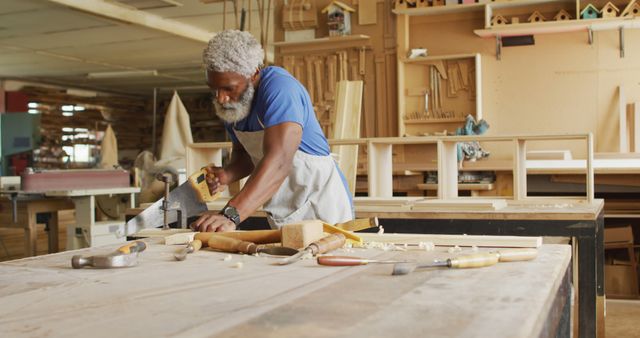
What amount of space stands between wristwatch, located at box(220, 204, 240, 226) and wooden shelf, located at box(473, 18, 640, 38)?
16.9 ft

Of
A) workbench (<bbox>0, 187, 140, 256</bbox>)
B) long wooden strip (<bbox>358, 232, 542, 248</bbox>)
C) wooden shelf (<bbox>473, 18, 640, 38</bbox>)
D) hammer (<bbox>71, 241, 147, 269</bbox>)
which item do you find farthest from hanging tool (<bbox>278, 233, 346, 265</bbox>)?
wooden shelf (<bbox>473, 18, 640, 38</bbox>)

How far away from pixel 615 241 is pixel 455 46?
2.70 m

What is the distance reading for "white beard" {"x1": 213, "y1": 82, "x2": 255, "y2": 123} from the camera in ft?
9.86

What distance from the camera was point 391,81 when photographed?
7730 millimetres

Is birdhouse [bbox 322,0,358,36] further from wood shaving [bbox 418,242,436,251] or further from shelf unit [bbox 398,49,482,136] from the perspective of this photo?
wood shaving [bbox 418,242,436,251]

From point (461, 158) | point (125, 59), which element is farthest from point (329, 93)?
point (125, 59)

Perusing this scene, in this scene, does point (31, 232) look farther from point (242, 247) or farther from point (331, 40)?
point (242, 247)

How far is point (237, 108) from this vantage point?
3029 mm

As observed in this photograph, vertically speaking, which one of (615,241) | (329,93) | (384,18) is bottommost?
(615,241)

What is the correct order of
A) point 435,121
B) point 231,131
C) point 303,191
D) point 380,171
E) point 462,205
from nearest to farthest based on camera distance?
point 303,191 → point 231,131 → point 462,205 → point 380,171 → point 435,121

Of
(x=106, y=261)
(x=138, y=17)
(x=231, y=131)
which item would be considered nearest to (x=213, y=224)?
(x=106, y=261)

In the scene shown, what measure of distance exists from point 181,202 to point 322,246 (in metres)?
1.30

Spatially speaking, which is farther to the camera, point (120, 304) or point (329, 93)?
point (329, 93)

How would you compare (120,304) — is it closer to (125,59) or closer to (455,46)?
(455,46)
